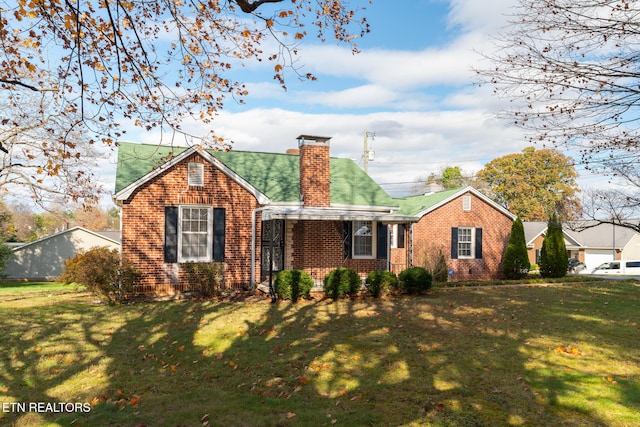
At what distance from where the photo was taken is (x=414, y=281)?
1510 cm

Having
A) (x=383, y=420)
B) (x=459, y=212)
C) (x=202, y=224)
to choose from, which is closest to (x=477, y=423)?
(x=383, y=420)

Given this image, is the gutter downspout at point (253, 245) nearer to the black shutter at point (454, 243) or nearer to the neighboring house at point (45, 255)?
the black shutter at point (454, 243)

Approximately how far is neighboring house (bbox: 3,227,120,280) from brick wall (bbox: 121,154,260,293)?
69.5 ft

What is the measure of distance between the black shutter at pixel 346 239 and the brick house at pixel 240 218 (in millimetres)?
37

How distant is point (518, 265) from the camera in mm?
24109

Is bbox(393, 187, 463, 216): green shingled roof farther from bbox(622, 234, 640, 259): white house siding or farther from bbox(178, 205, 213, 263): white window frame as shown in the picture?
bbox(622, 234, 640, 259): white house siding

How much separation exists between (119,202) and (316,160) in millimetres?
6934

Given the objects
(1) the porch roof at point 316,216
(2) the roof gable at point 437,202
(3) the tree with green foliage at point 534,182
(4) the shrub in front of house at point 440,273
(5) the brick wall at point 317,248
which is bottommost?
(4) the shrub in front of house at point 440,273

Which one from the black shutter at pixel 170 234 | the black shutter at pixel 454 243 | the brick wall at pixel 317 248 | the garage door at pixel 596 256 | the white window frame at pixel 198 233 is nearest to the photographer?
the black shutter at pixel 170 234

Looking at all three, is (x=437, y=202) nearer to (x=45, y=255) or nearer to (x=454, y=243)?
(x=454, y=243)

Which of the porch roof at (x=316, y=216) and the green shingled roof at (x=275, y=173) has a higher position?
the green shingled roof at (x=275, y=173)

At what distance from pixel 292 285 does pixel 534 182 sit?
4386 cm

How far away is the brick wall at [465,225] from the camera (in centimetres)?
2400

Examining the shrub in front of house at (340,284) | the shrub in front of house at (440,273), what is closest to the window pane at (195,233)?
the shrub in front of house at (340,284)
